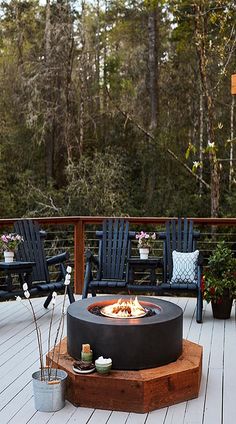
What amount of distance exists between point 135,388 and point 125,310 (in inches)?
23.3

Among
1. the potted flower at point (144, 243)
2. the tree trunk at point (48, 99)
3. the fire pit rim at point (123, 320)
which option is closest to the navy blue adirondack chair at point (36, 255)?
the potted flower at point (144, 243)

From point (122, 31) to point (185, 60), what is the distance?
2265 mm

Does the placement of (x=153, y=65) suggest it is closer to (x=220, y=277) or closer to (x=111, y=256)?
(x=111, y=256)

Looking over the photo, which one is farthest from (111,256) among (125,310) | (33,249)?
(125,310)

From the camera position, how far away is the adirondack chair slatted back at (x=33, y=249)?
205 inches

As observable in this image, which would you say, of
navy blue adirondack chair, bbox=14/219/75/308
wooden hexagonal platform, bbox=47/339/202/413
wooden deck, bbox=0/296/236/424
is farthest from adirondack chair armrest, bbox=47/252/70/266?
wooden hexagonal platform, bbox=47/339/202/413

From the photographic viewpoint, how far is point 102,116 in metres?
13.5

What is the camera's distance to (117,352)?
3.11m

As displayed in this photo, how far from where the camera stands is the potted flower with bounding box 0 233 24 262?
16.2 feet

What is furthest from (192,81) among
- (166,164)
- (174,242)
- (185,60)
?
(174,242)

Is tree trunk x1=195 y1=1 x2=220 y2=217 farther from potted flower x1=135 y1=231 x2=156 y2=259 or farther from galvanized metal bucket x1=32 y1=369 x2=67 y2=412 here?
galvanized metal bucket x1=32 y1=369 x2=67 y2=412

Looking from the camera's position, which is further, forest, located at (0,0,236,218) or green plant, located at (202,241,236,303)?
forest, located at (0,0,236,218)

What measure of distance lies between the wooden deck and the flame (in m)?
0.60

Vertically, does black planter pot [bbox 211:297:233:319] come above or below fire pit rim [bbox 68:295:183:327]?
below
